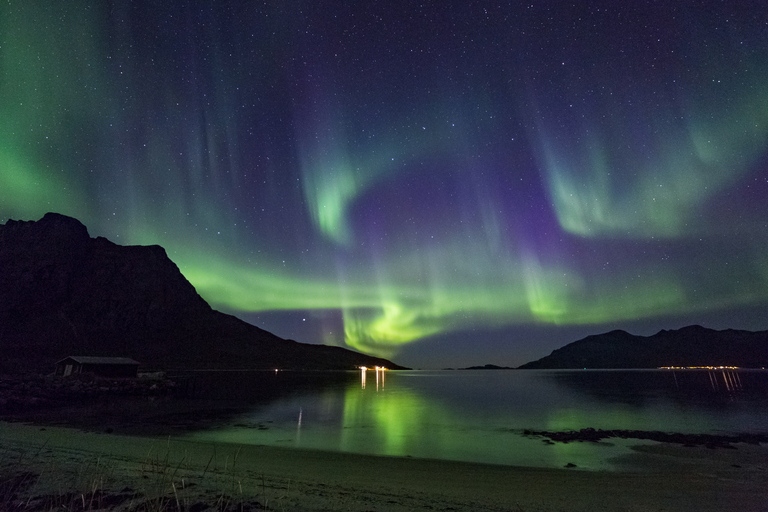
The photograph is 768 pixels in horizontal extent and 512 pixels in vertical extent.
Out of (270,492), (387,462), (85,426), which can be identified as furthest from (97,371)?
(270,492)

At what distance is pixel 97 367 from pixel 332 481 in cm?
8012

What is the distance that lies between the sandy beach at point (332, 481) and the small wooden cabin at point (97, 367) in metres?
60.5

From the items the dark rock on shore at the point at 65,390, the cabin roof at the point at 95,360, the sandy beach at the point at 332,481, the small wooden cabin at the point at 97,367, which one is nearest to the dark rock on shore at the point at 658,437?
the sandy beach at the point at 332,481

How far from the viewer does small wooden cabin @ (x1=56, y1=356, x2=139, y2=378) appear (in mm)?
77938

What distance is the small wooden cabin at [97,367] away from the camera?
7794 cm

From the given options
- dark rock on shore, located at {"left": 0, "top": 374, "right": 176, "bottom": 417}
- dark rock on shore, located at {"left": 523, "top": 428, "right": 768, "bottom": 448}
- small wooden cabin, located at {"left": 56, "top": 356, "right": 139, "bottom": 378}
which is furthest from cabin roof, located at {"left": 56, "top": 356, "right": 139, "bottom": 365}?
dark rock on shore, located at {"left": 523, "top": 428, "right": 768, "bottom": 448}

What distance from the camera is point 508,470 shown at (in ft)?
74.0

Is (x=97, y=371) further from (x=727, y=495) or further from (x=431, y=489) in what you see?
(x=727, y=495)

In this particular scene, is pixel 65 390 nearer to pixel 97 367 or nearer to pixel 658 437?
pixel 97 367

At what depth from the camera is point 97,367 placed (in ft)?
260

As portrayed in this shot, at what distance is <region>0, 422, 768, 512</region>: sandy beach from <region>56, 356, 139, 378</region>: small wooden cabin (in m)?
60.5

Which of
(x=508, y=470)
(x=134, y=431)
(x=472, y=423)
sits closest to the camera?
(x=508, y=470)

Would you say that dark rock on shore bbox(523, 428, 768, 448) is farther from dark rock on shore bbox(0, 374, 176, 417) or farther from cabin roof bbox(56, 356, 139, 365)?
cabin roof bbox(56, 356, 139, 365)

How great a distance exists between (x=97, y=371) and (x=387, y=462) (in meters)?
76.7
